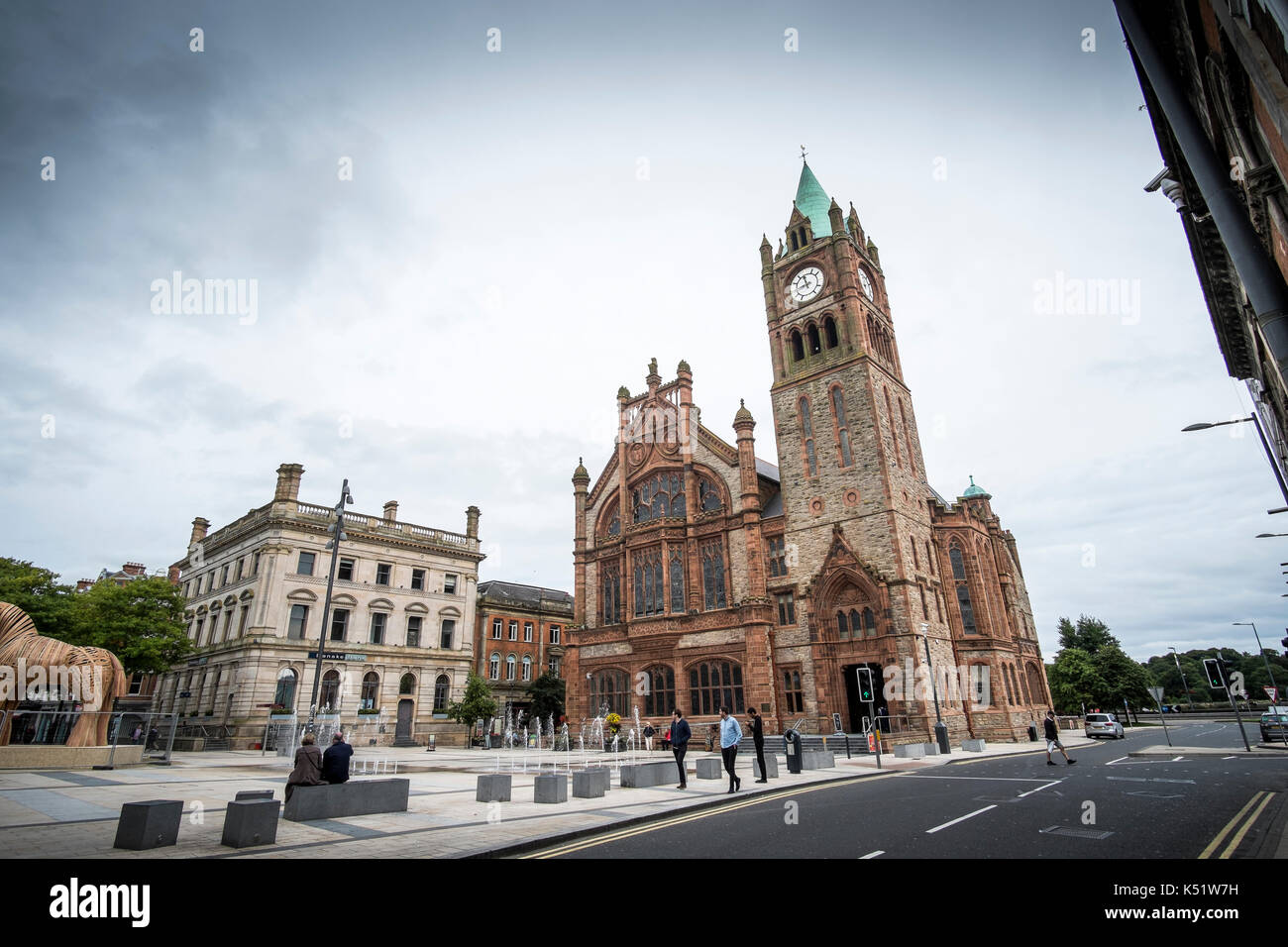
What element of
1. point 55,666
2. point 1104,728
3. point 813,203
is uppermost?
point 813,203

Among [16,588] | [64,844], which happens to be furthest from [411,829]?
[16,588]

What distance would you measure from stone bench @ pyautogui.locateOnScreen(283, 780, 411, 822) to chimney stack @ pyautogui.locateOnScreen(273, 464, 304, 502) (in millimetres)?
36930

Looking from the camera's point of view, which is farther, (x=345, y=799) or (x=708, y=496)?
(x=708, y=496)

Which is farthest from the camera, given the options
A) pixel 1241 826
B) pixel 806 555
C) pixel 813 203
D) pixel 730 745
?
pixel 813 203

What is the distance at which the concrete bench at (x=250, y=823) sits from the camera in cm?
830

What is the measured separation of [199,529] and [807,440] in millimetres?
52384

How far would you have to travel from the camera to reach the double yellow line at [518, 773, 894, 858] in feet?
29.2

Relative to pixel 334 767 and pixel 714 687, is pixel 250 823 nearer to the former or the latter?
pixel 334 767

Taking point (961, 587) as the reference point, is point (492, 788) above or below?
below

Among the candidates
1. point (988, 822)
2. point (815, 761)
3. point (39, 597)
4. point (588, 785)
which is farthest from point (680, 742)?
point (39, 597)

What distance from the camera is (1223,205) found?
5.99 meters

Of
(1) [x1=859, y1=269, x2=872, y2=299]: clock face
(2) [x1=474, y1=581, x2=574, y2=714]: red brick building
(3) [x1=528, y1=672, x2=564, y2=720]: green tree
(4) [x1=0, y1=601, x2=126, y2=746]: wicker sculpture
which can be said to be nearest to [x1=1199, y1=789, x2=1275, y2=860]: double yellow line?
(4) [x1=0, y1=601, x2=126, y2=746]: wicker sculpture

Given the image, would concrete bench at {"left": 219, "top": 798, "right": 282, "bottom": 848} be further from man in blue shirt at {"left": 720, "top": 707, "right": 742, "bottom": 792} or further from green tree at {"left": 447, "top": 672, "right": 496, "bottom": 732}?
green tree at {"left": 447, "top": 672, "right": 496, "bottom": 732}

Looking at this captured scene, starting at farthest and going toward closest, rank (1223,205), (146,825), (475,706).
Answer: (475,706), (146,825), (1223,205)
